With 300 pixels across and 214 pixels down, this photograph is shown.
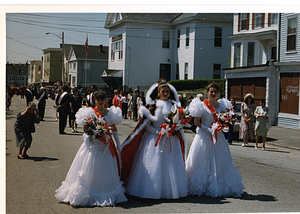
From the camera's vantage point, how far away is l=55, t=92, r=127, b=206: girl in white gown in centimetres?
521

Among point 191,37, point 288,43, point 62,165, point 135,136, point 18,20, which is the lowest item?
point 62,165

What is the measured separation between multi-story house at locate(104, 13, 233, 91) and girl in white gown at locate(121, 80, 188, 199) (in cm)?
2367

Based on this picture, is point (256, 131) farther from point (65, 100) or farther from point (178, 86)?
point (178, 86)

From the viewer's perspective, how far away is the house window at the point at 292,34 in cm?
1809

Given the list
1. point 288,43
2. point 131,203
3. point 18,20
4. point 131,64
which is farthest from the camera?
point 131,64

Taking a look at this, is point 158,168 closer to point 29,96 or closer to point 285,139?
point 285,139

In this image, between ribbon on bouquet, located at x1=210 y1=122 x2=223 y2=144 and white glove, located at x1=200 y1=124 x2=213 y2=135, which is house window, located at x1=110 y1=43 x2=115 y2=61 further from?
ribbon on bouquet, located at x1=210 y1=122 x2=223 y2=144

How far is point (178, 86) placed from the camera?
29516 mm

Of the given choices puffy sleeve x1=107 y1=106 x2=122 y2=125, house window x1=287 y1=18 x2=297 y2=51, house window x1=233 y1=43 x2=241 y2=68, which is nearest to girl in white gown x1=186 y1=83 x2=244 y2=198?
puffy sleeve x1=107 y1=106 x2=122 y2=125

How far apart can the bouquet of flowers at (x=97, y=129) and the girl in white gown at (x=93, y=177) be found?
5 cm

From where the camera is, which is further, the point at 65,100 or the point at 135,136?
the point at 65,100

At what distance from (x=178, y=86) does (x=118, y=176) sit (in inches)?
958

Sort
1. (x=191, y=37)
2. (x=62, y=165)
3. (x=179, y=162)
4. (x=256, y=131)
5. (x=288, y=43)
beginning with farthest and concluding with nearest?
1. (x=191, y=37)
2. (x=288, y=43)
3. (x=256, y=131)
4. (x=62, y=165)
5. (x=179, y=162)

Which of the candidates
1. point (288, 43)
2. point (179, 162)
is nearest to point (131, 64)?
point (288, 43)
